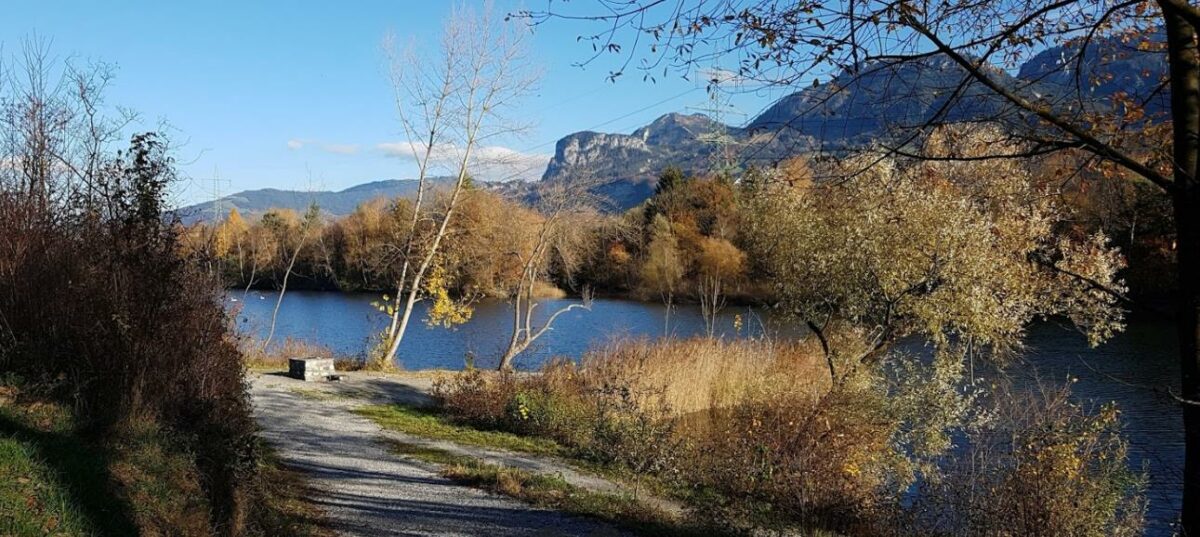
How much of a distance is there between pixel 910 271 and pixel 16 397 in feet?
40.5

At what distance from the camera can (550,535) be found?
7.40m

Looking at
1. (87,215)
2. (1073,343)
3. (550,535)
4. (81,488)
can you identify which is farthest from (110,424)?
(1073,343)

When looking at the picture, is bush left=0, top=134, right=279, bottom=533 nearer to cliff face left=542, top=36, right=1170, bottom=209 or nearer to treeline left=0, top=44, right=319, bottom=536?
treeline left=0, top=44, right=319, bottom=536

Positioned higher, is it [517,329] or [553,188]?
[553,188]

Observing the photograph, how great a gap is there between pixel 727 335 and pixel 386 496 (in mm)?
22429

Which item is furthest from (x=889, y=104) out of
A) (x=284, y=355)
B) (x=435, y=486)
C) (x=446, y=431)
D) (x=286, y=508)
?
(x=284, y=355)

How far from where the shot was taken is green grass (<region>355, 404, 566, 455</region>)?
1212 centimetres

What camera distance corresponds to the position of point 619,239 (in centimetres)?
3144

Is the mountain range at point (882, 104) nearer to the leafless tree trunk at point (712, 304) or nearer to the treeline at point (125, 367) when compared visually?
the treeline at point (125, 367)

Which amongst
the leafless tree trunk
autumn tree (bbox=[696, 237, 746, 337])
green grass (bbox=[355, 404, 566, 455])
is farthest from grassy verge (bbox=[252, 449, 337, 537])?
autumn tree (bbox=[696, 237, 746, 337])

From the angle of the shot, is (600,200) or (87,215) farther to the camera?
(600,200)

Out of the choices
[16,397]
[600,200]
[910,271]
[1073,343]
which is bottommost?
[1073,343]

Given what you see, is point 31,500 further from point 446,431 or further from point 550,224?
point 550,224

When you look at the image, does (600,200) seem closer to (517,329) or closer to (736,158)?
(517,329)
